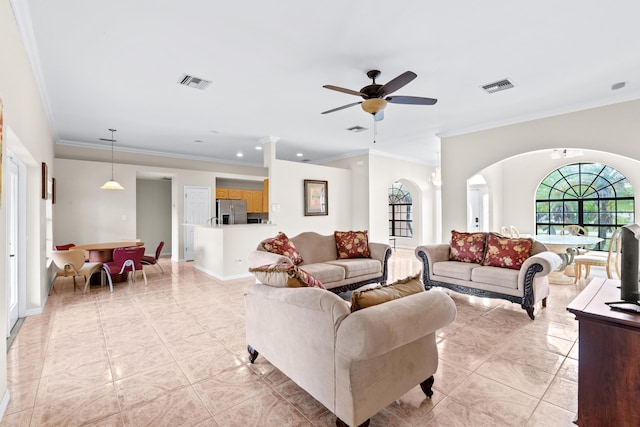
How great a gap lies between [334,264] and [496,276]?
6.69 ft

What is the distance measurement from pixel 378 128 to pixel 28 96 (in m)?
4.72

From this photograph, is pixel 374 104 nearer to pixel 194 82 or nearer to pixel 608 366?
pixel 194 82

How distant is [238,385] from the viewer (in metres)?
2.24

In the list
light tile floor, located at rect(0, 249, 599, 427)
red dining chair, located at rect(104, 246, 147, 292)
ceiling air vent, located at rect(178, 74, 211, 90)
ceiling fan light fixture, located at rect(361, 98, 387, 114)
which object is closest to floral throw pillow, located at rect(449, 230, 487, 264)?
light tile floor, located at rect(0, 249, 599, 427)

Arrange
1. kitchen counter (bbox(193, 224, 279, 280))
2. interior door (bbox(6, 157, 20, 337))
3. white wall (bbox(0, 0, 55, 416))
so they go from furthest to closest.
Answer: kitchen counter (bbox(193, 224, 279, 280)) → interior door (bbox(6, 157, 20, 337)) → white wall (bbox(0, 0, 55, 416))

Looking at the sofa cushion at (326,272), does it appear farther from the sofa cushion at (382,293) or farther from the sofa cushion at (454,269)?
the sofa cushion at (382,293)

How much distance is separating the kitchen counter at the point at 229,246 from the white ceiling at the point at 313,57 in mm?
1931

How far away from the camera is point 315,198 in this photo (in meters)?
7.18

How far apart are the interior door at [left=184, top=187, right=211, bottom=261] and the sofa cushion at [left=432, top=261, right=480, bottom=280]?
19.4 feet

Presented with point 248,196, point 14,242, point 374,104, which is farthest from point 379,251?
point 248,196

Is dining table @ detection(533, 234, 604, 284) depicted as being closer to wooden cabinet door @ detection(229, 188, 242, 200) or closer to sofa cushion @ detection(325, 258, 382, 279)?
sofa cushion @ detection(325, 258, 382, 279)

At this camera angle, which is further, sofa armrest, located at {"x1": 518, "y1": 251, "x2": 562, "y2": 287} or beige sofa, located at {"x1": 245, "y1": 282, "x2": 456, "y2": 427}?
sofa armrest, located at {"x1": 518, "y1": 251, "x2": 562, "y2": 287}

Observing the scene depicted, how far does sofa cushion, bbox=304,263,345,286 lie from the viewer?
4059 millimetres

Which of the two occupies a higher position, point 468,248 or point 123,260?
point 468,248
